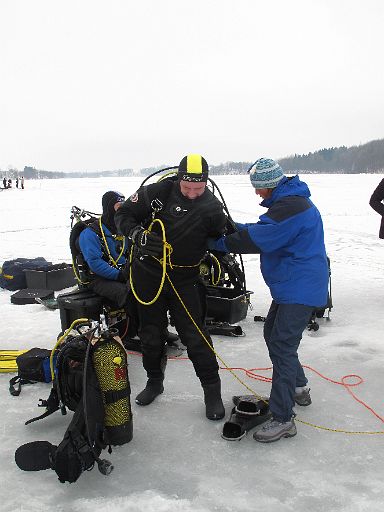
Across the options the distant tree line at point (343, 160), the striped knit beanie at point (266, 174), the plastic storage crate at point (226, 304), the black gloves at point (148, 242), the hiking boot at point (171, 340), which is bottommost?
the hiking boot at point (171, 340)

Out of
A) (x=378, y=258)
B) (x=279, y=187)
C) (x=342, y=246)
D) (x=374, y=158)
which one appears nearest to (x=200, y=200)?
(x=279, y=187)

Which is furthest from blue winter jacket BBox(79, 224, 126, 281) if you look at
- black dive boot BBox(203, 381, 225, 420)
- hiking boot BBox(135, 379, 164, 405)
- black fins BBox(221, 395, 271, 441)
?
black fins BBox(221, 395, 271, 441)

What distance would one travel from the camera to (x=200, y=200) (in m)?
3.34

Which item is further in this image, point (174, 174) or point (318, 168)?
point (318, 168)

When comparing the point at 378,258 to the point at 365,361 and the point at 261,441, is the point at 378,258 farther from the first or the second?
the point at 261,441

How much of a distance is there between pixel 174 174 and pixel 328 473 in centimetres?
254

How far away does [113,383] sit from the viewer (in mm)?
2930

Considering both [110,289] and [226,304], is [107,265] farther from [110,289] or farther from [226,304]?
[226,304]

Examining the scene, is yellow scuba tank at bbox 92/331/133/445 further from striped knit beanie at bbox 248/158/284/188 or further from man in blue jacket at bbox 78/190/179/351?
man in blue jacket at bbox 78/190/179/351

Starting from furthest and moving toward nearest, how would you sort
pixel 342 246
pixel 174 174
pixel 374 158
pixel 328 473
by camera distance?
pixel 374 158 → pixel 342 246 → pixel 174 174 → pixel 328 473

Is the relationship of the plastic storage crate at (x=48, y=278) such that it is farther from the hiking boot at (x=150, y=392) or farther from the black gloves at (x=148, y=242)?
the black gloves at (x=148, y=242)

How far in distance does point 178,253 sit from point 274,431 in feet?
4.73

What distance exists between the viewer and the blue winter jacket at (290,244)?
2.94 metres

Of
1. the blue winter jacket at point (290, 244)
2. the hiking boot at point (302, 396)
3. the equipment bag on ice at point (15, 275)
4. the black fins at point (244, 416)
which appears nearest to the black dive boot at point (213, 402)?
the black fins at point (244, 416)
